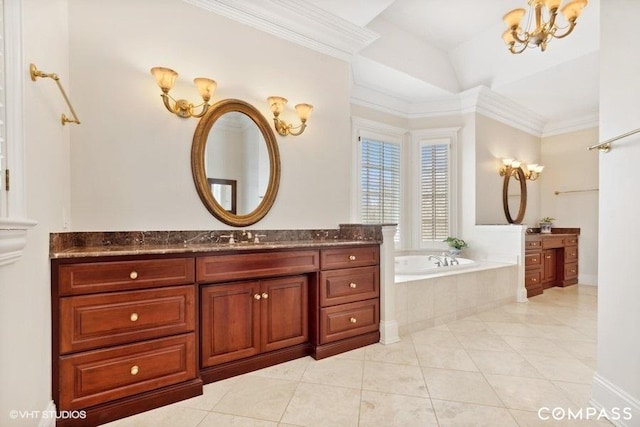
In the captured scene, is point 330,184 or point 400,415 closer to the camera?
point 400,415

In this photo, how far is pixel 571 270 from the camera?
502cm

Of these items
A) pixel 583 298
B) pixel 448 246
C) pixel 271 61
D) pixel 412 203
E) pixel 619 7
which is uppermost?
pixel 271 61

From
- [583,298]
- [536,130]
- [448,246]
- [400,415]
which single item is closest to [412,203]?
[448,246]

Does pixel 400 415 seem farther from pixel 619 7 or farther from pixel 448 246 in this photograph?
pixel 448 246

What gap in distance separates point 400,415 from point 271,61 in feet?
9.45

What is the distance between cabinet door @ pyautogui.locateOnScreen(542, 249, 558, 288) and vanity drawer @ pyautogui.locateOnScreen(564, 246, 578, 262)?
0.20m

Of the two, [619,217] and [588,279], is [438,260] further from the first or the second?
[588,279]

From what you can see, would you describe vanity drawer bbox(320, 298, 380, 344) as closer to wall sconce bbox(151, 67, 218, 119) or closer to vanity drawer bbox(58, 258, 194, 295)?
vanity drawer bbox(58, 258, 194, 295)

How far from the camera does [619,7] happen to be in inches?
62.7

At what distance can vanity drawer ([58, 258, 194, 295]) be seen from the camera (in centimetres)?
152

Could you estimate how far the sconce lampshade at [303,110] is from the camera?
2.64 metres

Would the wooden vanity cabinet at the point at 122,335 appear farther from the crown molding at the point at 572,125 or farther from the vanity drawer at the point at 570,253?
the crown molding at the point at 572,125

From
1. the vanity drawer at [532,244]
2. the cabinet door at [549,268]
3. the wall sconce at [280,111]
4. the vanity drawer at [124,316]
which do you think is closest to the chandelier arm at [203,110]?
the wall sconce at [280,111]

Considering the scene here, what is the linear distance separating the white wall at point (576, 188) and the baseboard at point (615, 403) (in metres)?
4.47
